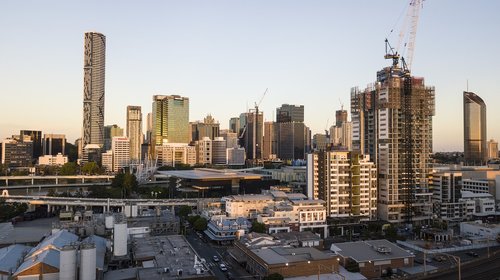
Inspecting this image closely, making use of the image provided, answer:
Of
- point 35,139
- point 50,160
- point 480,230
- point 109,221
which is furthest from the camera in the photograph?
point 35,139

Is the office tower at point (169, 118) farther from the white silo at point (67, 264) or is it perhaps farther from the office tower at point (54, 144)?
the white silo at point (67, 264)

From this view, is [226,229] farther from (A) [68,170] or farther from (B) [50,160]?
(B) [50,160]

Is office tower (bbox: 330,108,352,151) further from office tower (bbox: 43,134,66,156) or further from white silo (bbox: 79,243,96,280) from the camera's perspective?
white silo (bbox: 79,243,96,280)

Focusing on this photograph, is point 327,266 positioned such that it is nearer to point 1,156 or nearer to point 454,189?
point 454,189

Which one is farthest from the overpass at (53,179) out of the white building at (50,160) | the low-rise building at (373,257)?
the low-rise building at (373,257)

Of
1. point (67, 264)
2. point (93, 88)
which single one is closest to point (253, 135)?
point (93, 88)

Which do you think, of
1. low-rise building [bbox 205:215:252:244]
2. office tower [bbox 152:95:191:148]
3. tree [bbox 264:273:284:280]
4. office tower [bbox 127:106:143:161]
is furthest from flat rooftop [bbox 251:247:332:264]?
office tower [bbox 127:106:143:161]

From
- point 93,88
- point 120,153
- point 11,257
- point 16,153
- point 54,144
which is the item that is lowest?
point 11,257
